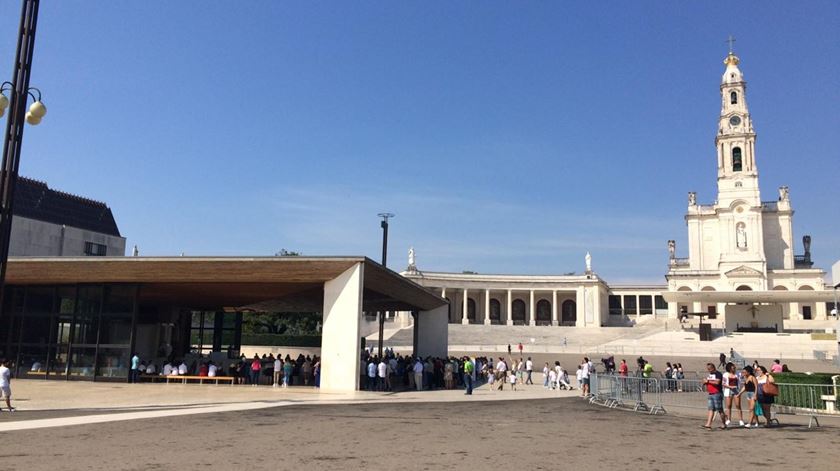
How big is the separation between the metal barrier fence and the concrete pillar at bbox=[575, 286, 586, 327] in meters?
65.2

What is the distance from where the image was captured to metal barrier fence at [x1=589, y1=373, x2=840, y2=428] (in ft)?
61.4

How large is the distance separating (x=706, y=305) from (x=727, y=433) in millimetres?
76471

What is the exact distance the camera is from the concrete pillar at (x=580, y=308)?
8656cm

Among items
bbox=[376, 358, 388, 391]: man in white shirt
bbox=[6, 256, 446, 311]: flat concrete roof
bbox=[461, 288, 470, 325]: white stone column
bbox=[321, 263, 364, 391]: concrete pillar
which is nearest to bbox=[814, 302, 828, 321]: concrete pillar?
bbox=[461, 288, 470, 325]: white stone column

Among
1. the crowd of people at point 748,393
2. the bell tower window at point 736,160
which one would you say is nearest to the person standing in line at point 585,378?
the crowd of people at point 748,393

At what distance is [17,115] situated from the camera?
14125mm

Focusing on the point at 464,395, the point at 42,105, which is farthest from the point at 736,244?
the point at 42,105

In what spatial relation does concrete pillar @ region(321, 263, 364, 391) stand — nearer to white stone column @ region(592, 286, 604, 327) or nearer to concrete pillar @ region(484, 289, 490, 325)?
concrete pillar @ region(484, 289, 490, 325)

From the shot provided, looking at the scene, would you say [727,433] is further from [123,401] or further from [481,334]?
[481,334]

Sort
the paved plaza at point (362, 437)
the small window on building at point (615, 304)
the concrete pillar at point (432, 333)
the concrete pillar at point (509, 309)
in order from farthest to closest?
the small window on building at point (615, 304)
the concrete pillar at point (509, 309)
the concrete pillar at point (432, 333)
the paved plaza at point (362, 437)

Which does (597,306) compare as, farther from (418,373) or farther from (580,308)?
(418,373)

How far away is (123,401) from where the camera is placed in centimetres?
1855

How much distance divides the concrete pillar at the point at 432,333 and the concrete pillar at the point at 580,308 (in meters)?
52.4

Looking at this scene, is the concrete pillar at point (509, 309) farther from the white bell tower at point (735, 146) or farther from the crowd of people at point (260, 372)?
the crowd of people at point (260, 372)
